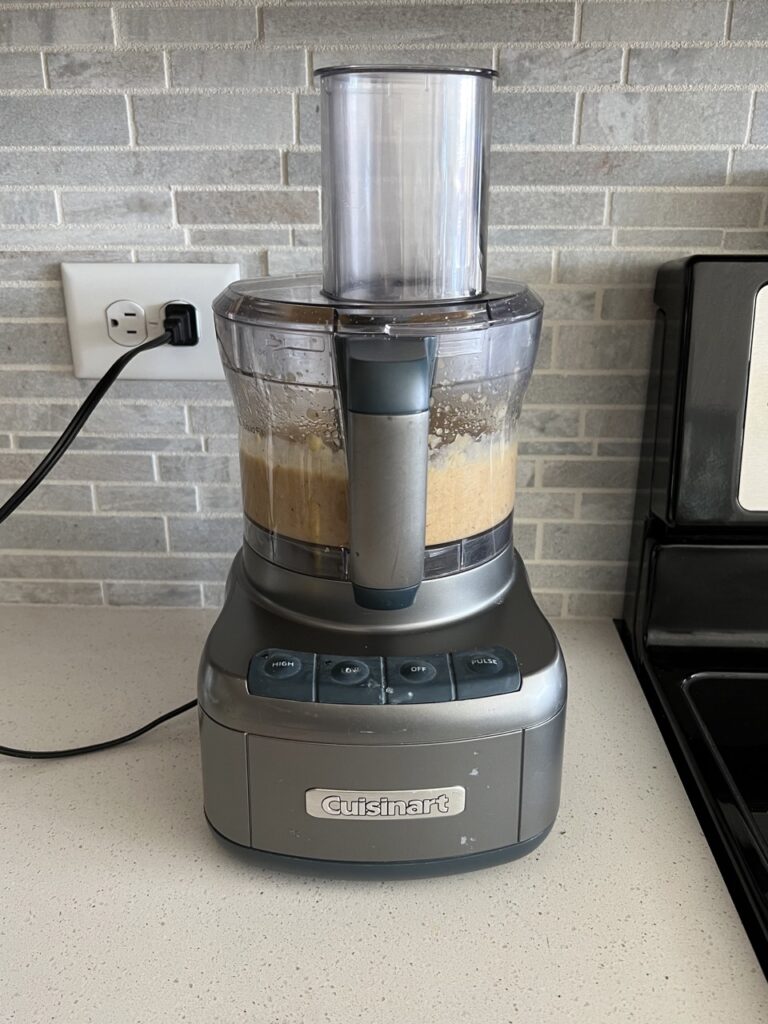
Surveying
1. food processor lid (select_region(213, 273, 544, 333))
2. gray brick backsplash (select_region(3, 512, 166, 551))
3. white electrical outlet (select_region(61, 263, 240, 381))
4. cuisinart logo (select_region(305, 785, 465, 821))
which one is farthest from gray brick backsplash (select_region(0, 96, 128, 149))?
cuisinart logo (select_region(305, 785, 465, 821))

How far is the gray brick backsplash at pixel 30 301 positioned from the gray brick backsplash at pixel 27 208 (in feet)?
0.19

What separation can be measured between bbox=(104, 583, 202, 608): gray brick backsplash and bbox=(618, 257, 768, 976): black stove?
0.43 meters

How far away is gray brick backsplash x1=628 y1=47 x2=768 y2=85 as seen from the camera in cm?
73

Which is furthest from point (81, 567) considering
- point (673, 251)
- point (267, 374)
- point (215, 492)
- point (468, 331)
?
point (673, 251)

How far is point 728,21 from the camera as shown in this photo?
28.3 inches

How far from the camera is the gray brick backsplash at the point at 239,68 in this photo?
74 centimetres

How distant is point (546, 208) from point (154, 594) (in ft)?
1.72

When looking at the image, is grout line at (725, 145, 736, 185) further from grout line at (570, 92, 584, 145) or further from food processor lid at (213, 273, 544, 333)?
food processor lid at (213, 273, 544, 333)

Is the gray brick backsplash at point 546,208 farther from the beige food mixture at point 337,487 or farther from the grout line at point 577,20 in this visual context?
the beige food mixture at point 337,487

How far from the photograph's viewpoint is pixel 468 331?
1.88ft

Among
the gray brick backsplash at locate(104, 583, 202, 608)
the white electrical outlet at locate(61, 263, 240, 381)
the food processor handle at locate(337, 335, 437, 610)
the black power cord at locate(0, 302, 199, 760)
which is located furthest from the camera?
the gray brick backsplash at locate(104, 583, 202, 608)

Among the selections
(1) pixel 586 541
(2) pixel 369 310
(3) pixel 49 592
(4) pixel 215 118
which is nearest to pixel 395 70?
(2) pixel 369 310

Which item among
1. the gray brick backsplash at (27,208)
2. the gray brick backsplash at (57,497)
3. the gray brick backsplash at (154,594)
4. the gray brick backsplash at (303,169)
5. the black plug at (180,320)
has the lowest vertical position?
the gray brick backsplash at (154,594)

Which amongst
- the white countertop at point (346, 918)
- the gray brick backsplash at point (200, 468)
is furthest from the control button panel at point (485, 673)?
the gray brick backsplash at point (200, 468)
